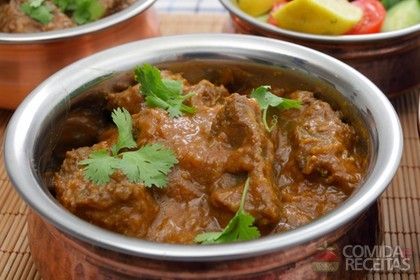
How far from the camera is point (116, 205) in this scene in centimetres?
169

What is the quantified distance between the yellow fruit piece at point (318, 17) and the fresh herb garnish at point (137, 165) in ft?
4.01

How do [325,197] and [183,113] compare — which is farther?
[183,113]

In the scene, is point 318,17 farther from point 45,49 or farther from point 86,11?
point 45,49

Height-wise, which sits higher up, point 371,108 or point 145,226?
point 371,108

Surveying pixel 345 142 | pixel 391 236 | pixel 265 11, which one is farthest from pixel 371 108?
pixel 265 11

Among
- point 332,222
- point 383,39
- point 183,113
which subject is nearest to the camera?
point 332,222

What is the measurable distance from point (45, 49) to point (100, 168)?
106 centimetres

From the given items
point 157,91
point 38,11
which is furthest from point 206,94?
point 38,11

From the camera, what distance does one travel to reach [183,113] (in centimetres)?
194

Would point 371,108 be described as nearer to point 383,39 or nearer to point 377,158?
point 377,158

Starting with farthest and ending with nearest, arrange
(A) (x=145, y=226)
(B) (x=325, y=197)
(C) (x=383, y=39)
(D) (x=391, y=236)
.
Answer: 1. (C) (x=383, y=39)
2. (D) (x=391, y=236)
3. (B) (x=325, y=197)
4. (A) (x=145, y=226)

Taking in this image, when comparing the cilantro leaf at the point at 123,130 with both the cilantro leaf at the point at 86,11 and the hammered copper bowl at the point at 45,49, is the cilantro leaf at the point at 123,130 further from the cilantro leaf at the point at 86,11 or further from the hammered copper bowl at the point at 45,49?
the cilantro leaf at the point at 86,11

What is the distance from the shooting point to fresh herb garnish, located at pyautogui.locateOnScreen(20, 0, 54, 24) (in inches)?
108

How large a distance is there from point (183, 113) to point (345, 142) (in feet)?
1.64
